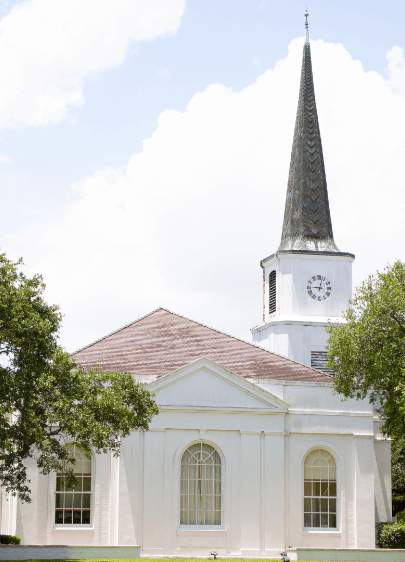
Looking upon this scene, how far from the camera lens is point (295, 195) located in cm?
4534

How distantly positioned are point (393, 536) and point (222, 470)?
6812 mm

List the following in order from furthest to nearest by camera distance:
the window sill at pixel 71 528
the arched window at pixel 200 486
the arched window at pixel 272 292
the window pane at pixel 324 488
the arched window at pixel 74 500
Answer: the arched window at pixel 272 292 → the window pane at pixel 324 488 → the arched window at pixel 200 486 → the arched window at pixel 74 500 → the window sill at pixel 71 528

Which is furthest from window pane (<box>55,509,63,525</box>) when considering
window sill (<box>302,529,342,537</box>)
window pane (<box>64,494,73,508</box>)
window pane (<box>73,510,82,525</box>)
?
window sill (<box>302,529,342,537</box>)

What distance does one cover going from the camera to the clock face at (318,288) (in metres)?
43.2

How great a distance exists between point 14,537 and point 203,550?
6683 mm

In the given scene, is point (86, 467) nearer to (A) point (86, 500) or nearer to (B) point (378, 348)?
(A) point (86, 500)

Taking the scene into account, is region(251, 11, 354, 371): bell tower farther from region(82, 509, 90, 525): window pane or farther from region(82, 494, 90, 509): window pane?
region(82, 509, 90, 525): window pane

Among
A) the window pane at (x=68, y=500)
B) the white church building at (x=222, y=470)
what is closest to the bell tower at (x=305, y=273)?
the white church building at (x=222, y=470)

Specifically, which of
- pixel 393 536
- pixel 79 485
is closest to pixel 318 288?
pixel 393 536

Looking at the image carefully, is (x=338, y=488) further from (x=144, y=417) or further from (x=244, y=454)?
(x=144, y=417)

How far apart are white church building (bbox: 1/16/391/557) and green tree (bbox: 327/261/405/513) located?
1801 millimetres

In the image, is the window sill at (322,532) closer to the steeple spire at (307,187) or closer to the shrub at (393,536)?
the shrub at (393,536)

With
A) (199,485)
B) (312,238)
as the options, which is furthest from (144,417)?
(312,238)

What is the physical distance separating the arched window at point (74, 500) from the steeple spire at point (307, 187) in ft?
59.0
